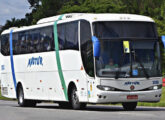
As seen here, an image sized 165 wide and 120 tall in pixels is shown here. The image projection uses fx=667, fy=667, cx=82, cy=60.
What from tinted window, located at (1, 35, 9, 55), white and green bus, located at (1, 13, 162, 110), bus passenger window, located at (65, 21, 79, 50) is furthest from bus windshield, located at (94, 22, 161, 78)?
tinted window, located at (1, 35, 9, 55)

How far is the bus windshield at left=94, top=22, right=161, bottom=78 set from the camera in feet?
77.6

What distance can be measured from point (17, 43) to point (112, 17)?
331 inches

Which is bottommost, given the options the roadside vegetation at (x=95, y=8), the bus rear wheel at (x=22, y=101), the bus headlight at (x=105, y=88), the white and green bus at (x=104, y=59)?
the bus rear wheel at (x=22, y=101)

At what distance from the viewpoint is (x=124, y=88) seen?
2362cm

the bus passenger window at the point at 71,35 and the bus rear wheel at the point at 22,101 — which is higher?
the bus passenger window at the point at 71,35

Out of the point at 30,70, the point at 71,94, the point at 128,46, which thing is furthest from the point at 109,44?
the point at 30,70

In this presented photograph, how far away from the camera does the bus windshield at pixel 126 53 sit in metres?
23.6

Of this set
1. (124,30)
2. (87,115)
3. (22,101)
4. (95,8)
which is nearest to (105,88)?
(124,30)

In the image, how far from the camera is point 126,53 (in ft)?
78.4

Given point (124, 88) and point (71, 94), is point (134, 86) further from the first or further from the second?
point (71, 94)

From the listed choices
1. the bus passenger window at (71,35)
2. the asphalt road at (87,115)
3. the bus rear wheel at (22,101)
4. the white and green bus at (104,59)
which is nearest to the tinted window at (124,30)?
the white and green bus at (104,59)

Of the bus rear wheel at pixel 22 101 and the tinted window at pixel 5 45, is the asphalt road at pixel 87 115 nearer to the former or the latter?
the bus rear wheel at pixel 22 101

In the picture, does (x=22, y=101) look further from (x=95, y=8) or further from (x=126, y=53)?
(x=95, y=8)

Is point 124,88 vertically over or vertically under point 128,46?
under
